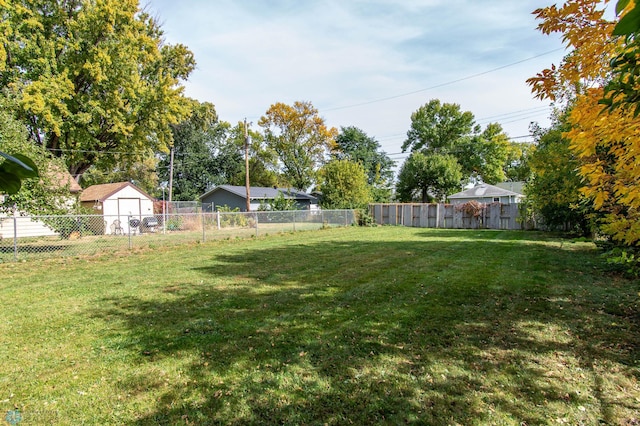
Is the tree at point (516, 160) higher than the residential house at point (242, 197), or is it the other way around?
the tree at point (516, 160)

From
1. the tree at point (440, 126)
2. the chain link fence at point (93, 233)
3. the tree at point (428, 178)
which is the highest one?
the tree at point (440, 126)

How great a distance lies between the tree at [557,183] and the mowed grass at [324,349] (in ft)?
8.44

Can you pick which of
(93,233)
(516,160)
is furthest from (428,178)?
(93,233)

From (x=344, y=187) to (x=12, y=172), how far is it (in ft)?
71.3

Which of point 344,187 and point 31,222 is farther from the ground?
point 344,187

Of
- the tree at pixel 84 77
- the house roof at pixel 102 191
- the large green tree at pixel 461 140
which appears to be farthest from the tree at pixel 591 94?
the large green tree at pixel 461 140

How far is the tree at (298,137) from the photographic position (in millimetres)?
38000

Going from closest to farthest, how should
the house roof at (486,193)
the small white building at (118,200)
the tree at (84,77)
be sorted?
the tree at (84,77)
the small white building at (118,200)
the house roof at (486,193)

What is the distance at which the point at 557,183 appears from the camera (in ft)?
34.9

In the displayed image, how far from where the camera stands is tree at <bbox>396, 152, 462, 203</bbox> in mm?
31922

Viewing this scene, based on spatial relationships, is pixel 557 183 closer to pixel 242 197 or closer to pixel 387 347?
pixel 387 347

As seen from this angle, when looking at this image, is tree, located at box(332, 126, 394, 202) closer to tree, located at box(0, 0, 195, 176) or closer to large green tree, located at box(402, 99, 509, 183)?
large green tree, located at box(402, 99, 509, 183)

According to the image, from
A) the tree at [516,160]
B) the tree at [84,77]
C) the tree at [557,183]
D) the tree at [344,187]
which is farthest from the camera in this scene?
the tree at [516,160]

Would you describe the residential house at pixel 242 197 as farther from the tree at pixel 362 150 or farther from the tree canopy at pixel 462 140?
the tree canopy at pixel 462 140
